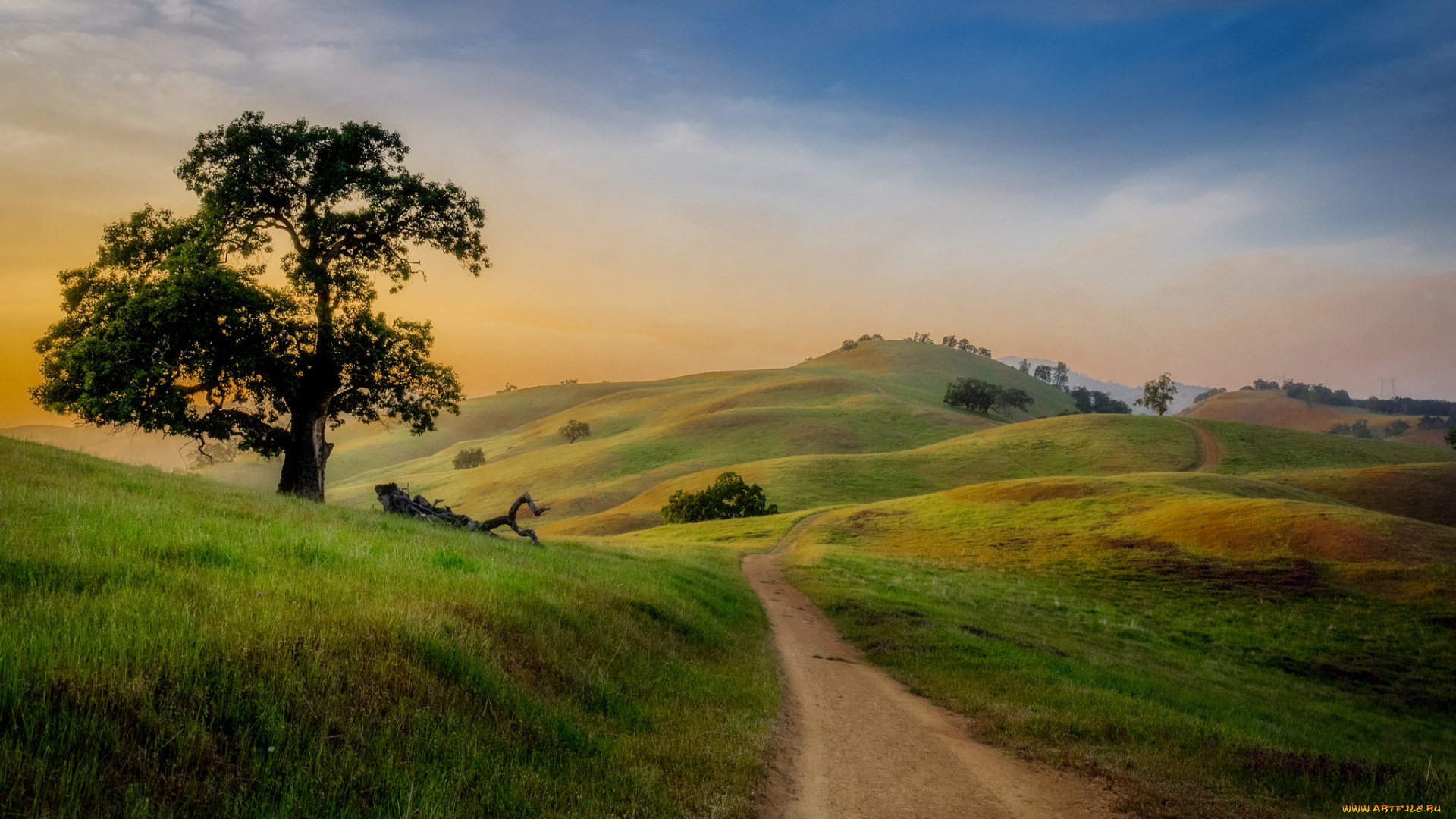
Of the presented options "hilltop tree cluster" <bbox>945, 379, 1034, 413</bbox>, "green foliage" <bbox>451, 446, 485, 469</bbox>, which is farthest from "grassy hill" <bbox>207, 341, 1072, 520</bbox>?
"hilltop tree cluster" <bbox>945, 379, 1034, 413</bbox>

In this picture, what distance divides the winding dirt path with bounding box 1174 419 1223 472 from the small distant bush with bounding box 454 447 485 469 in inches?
5486

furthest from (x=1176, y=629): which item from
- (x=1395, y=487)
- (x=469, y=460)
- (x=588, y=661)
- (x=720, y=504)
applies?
(x=469, y=460)

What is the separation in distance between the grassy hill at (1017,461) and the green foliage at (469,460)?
77.5 meters

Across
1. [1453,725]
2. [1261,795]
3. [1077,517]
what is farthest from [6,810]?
[1077,517]

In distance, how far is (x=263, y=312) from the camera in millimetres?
27000

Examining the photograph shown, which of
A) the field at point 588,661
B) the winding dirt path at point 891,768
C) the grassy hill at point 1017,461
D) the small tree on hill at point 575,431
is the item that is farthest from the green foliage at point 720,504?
the small tree on hill at point 575,431

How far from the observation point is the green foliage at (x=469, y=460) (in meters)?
156

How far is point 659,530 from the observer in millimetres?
66125

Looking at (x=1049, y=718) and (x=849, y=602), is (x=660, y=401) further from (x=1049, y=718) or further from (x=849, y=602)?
(x=1049, y=718)

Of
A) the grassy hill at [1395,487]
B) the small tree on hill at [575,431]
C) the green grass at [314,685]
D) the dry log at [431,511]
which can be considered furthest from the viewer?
the small tree on hill at [575,431]

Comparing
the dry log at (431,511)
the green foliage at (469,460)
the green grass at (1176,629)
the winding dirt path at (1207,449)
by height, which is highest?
the winding dirt path at (1207,449)

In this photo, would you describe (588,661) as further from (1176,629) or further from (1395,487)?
(1395,487)

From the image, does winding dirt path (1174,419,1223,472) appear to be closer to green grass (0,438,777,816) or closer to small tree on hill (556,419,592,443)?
green grass (0,438,777,816)

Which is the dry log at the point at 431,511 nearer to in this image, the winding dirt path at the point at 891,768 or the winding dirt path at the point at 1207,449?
the winding dirt path at the point at 891,768
